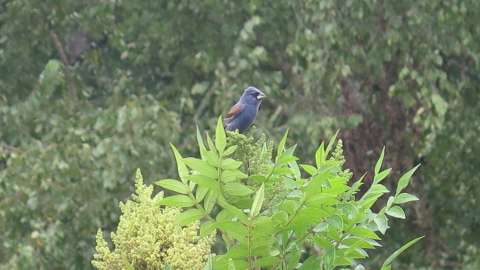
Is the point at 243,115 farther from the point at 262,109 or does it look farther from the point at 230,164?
the point at 262,109

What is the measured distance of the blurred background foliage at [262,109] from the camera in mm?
10117

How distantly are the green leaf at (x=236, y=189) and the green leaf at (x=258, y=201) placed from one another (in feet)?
0.23

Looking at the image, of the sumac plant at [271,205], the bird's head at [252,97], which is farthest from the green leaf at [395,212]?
the bird's head at [252,97]

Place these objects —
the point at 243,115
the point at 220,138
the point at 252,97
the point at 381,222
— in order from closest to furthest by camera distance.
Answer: the point at 220,138
the point at 381,222
the point at 243,115
the point at 252,97

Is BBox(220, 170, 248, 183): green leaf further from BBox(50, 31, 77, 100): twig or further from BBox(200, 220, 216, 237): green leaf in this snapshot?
BBox(50, 31, 77, 100): twig

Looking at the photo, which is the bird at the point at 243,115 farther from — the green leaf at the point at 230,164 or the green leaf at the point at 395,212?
the green leaf at the point at 230,164

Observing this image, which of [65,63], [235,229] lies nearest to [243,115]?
[235,229]

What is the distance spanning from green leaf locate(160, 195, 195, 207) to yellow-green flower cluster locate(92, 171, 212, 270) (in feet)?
1.06

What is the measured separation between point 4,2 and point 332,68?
3.84 m

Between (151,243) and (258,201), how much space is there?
0.63 metres

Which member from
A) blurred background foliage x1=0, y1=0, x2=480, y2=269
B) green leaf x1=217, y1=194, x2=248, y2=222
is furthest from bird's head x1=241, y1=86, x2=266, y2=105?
blurred background foliage x1=0, y1=0, x2=480, y2=269

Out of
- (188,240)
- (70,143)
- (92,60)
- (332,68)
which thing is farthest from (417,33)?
(188,240)

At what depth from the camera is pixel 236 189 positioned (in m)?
3.77

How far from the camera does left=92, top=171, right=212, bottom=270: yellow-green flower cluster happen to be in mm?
4176
